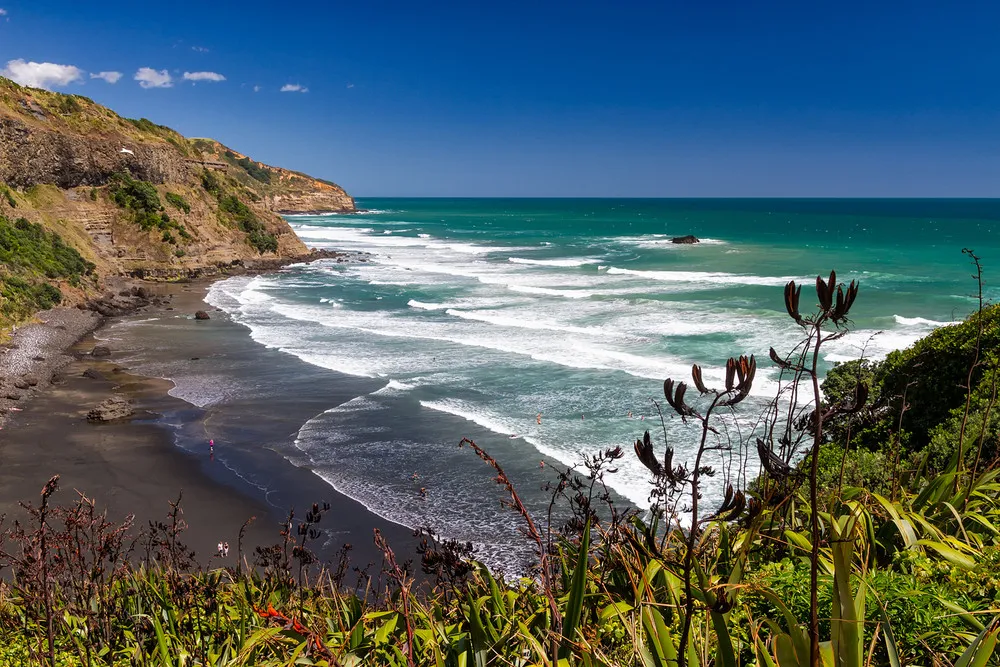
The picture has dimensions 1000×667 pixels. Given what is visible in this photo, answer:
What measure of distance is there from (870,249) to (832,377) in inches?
2496

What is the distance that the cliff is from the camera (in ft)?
124

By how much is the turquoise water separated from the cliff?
16.6 feet

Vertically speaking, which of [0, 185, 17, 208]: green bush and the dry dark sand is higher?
[0, 185, 17, 208]: green bush

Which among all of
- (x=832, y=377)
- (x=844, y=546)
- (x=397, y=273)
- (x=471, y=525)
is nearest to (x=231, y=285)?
(x=397, y=273)

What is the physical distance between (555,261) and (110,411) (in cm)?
4272

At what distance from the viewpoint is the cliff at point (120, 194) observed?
37.9 metres

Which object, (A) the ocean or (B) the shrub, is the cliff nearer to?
(B) the shrub

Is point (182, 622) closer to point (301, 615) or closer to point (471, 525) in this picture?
point (301, 615)

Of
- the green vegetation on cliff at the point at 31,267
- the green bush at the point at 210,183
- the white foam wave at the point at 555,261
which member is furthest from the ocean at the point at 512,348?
the green bush at the point at 210,183

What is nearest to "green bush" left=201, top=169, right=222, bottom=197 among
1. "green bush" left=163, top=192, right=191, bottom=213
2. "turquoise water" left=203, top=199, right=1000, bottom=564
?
"green bush" left=163, top=192, right=191, bottom=213

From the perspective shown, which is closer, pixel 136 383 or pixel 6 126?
pixel 136 383

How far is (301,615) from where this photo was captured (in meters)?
3.97

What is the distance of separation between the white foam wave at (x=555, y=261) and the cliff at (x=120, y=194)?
58.2 ft

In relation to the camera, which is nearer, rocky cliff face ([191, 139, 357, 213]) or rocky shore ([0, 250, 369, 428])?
rocky shore ([0, 250, 369, 428])
